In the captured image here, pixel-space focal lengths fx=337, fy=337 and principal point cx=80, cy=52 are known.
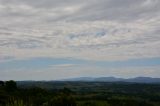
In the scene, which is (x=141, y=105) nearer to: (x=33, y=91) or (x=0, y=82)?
(x=33, y=91)

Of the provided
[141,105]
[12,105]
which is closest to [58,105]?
[12,105]

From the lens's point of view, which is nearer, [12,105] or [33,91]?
[12,105]

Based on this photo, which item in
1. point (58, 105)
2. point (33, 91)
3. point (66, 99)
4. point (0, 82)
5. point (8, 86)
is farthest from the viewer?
point (0, 82)

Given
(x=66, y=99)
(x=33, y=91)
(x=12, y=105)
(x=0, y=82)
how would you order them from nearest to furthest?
(x=12, y=105) < (x=66, y=99) < (x=33, y=91) < (x=0, y=82)

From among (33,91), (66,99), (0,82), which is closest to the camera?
(66,99)

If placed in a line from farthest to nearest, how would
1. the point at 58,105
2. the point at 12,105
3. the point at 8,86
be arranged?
the point at 8,86, the point at 58,105, the point at 12,105

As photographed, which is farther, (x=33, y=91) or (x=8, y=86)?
(x=8, y=86)

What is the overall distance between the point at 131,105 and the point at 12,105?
251 ft

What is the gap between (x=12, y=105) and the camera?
528 inches

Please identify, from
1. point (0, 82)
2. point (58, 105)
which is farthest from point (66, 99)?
point (0, 82)

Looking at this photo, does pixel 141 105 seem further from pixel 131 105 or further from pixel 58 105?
pixel 58 105

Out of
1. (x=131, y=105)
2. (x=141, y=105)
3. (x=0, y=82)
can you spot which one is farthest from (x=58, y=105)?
(x=0, y=82)

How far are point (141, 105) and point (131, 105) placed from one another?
6.63 metres

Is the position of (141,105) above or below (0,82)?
below
